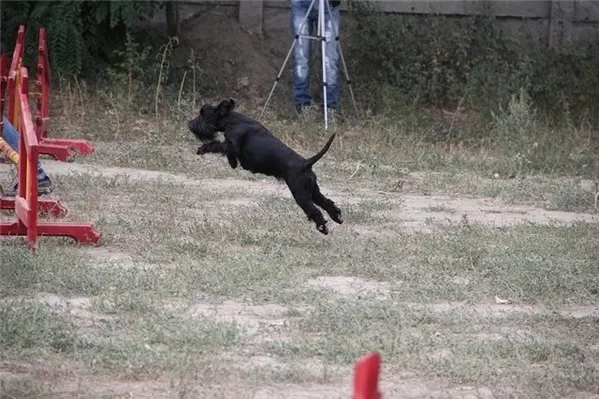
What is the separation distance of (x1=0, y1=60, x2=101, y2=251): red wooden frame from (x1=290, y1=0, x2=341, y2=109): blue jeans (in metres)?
5.85

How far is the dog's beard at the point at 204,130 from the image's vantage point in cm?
865

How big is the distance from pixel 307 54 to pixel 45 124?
11.4ft

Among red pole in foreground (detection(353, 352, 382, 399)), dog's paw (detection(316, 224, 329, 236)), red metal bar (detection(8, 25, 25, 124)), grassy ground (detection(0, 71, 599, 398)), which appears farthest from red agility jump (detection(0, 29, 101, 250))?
red pole in foreground (detection(353, 352, 382, 399))

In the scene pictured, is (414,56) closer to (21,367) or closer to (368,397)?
(21,367)

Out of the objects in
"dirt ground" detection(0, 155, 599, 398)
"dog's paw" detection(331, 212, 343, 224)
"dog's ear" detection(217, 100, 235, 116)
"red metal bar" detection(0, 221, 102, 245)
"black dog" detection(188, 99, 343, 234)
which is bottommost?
"dirt ground" detection(0, 155, 599, 398)

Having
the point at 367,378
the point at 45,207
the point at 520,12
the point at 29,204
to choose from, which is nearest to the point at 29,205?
the point at 29,204

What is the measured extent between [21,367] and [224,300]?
1.52 meters

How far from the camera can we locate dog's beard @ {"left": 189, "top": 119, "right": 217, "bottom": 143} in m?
8.65

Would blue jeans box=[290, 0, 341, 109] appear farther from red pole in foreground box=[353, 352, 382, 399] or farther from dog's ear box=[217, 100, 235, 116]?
red pole in foreground box=[353, 352, 382, 399]

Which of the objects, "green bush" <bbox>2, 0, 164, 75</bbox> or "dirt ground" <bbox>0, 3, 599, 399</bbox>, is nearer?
"dirt ground" <bbox>0, 3, 599, 399</bbox>

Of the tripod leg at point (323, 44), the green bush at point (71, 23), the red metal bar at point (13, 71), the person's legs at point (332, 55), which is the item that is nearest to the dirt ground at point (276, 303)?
the red metal bar at point (13, 71)

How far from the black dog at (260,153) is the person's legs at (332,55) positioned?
532 cm

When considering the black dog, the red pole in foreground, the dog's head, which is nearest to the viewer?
the red pole in foreground

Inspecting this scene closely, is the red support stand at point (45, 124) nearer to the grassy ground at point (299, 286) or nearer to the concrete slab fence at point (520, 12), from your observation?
the grassy ground at point (299, 286)
